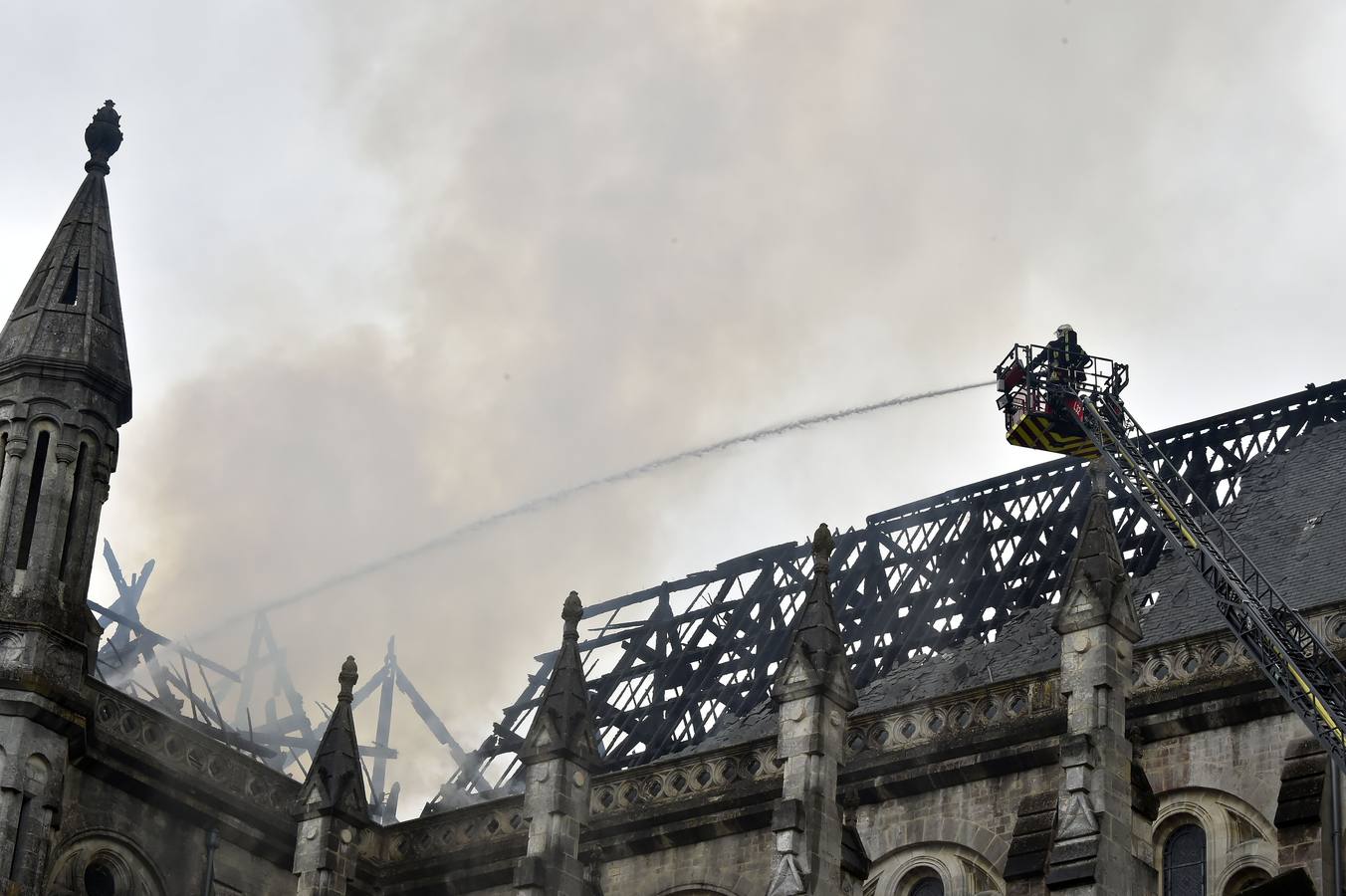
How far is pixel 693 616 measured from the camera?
5622 cm

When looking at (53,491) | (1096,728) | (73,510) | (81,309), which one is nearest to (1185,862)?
(1096,728)

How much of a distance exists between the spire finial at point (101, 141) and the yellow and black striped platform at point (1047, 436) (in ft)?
61.8

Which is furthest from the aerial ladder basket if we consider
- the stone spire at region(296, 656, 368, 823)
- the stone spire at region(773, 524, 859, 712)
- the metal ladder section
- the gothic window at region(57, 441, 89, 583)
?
the gothic window at region(57, 441, 89, 583)

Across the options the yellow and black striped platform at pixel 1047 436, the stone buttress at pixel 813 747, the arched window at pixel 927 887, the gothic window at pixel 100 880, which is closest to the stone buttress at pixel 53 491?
the gothic window at pixel 100 880

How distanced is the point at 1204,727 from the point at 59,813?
62.4 ft

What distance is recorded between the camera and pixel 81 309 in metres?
46.2

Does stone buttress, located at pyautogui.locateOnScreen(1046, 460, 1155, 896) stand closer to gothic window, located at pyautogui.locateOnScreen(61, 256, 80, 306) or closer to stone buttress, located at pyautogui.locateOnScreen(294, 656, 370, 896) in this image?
stone buttress, located at pyautogui.locateOnScreen(294, 656, 370, 896)

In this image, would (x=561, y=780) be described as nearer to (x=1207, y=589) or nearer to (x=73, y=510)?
(x=73, y=510)

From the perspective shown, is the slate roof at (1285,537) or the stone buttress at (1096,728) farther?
the slate roof at (1285,537)

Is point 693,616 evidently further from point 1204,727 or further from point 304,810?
point 1204,727

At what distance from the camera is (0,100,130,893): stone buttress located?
4166 cm

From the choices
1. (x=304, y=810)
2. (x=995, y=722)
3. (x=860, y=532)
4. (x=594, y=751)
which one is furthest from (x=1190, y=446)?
(x=304, y=810)

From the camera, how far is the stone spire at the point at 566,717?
4275cm

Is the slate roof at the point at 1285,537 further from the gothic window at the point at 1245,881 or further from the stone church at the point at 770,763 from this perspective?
the gothic window at the point at 1245,881
